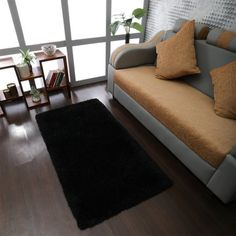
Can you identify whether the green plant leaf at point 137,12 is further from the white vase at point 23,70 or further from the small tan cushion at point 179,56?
the white vase at point 23,70

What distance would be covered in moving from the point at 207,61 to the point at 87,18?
1517mm

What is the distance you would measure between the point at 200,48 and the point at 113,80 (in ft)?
3.27

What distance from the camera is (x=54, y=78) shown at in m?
2.29

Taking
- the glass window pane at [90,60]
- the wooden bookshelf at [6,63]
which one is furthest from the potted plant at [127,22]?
the wooden bookshelf at [6,63]

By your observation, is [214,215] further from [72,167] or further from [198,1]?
[198,1]

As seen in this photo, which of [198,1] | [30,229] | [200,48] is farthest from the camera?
[198,1]

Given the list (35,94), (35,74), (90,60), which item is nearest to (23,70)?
(35,74)

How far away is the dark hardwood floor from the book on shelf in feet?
2.50

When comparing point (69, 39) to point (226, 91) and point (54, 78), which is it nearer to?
point (54, 78)

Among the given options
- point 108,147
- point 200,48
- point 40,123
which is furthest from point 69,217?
point 200,48

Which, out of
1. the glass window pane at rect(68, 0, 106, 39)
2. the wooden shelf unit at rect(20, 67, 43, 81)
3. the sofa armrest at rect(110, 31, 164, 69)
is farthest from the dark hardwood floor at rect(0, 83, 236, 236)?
the glass window pane at rect(68, 0, 106, 39)

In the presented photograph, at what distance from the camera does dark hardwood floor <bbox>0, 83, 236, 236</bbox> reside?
1.25 meters

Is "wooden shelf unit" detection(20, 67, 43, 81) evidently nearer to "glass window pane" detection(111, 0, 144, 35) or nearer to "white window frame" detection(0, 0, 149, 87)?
"white window frame" detection(0, 0, 149, 87)

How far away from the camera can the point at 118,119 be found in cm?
217
